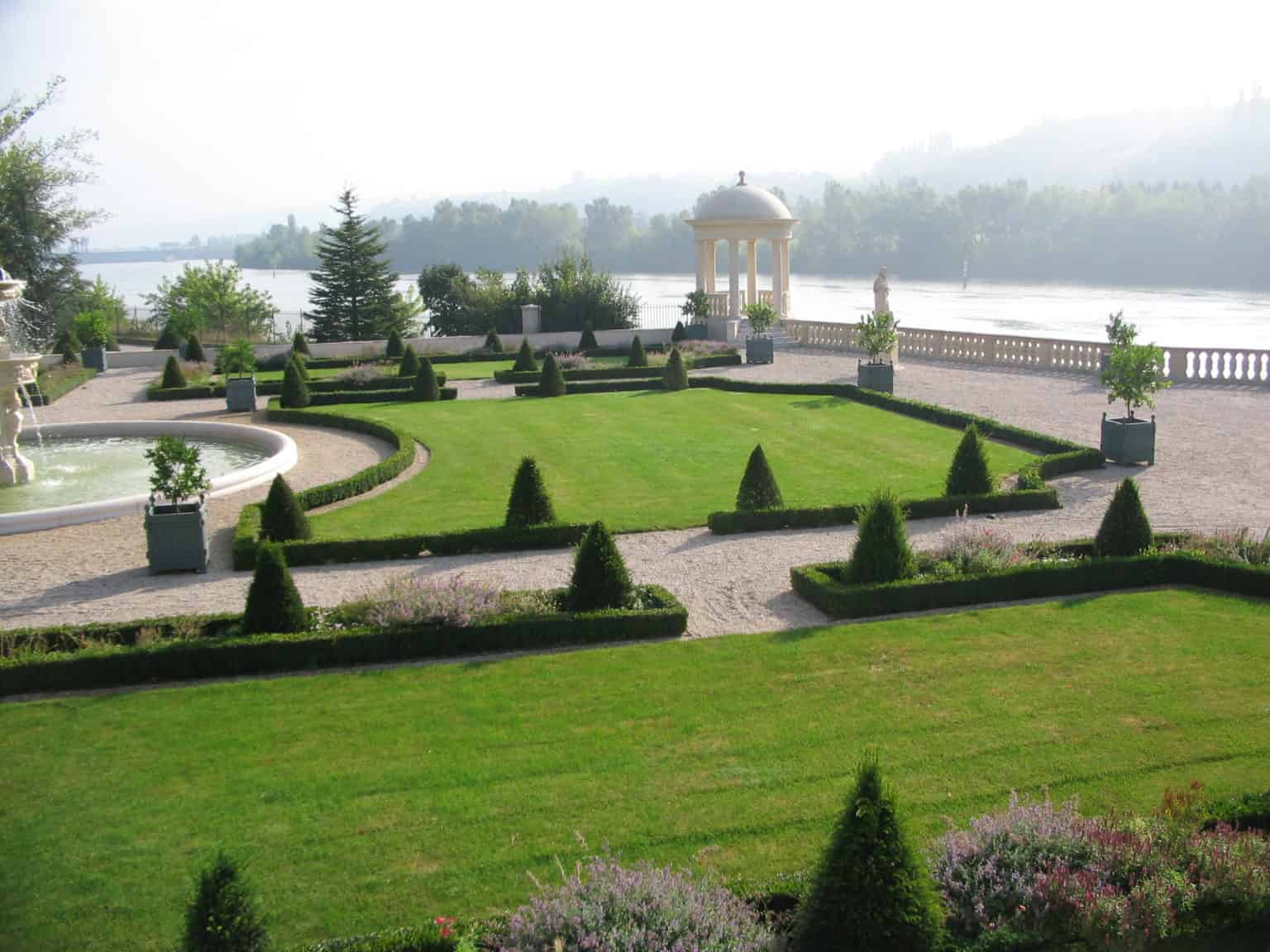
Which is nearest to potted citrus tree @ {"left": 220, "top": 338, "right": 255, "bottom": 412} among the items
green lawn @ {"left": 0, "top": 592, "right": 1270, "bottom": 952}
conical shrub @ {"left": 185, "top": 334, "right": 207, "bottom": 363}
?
conical shrub @ {"left": 185, "top": 334, "right": 207, "bottom": 363}

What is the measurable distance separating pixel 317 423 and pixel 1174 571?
18861mm

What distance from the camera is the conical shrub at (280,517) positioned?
13852 mm

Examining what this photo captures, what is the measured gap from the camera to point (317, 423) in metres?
25.4

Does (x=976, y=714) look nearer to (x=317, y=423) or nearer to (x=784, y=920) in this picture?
(x=784, y=920)

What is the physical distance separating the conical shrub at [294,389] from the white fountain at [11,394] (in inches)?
320

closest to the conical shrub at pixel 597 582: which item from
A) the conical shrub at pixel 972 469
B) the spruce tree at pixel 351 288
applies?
the conical shrub at pixel 972 469

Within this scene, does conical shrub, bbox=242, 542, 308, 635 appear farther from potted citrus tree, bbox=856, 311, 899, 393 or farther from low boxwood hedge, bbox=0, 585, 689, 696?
potted citrus tree, bbox=856, 311, 899, 393

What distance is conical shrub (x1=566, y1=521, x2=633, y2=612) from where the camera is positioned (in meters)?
10.8

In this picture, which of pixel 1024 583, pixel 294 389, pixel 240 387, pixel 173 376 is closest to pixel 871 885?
pixel 1024 583

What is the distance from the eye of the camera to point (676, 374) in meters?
29.3

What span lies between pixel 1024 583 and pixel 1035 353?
837 inches

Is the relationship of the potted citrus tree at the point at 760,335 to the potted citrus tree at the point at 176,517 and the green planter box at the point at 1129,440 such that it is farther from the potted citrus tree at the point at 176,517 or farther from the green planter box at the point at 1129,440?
the potted citrus tree at the point at 176,517

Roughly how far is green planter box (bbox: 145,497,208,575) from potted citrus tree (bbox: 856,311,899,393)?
56.9 feet

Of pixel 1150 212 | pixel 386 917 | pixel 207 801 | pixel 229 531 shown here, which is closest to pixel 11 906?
pixel 207 801
